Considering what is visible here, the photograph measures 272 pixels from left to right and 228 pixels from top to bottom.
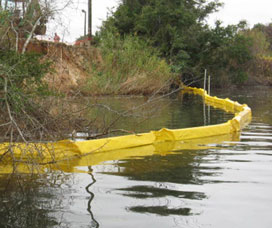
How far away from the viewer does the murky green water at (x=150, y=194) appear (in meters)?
4.47

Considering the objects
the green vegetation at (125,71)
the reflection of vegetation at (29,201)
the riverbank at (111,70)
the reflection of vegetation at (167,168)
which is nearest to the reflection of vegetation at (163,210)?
the reflection of vegetation at (29,201)

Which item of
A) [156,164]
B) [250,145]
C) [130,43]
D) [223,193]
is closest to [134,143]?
[156,164]

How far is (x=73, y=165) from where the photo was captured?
23.3 ft

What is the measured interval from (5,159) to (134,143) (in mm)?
2702

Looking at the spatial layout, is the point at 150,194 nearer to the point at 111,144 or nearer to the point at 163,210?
the point at 163,210

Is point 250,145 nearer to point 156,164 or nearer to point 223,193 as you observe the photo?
point 156,164

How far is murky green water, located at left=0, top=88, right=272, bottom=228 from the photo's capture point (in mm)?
4469

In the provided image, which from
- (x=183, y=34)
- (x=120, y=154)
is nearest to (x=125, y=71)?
(x=183, y=34)

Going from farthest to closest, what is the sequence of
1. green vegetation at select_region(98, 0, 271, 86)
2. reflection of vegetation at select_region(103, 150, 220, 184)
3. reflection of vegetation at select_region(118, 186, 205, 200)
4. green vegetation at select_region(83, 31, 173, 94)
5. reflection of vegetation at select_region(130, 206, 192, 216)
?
green vegetation at select_region(98, 0, 271, 86) → green vegetation at select_region(83, 31, 173, 94) → reflection of vegetation at select_region(103, 150, 220, 184) → reflection of vegetation at select_region(118, 186, 205, 200) → reflection of vegetation at select_region(130, 206, 192, 216)

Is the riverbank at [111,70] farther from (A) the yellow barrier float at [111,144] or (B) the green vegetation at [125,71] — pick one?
(A) the yellow barrier float at [111,144]

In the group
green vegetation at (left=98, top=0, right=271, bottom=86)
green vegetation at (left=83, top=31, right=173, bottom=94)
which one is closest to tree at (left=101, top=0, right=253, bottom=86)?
green vegetation at (left=98, top=0, right=271, bottom=86)

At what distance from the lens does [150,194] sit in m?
5.32

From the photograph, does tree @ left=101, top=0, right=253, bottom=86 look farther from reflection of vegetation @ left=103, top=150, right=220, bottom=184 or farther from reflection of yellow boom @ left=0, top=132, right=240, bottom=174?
reflection of vegetation @ left=103, top=150, right=220, bottom=184

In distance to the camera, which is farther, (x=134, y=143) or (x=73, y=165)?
(x=134, y=143)
